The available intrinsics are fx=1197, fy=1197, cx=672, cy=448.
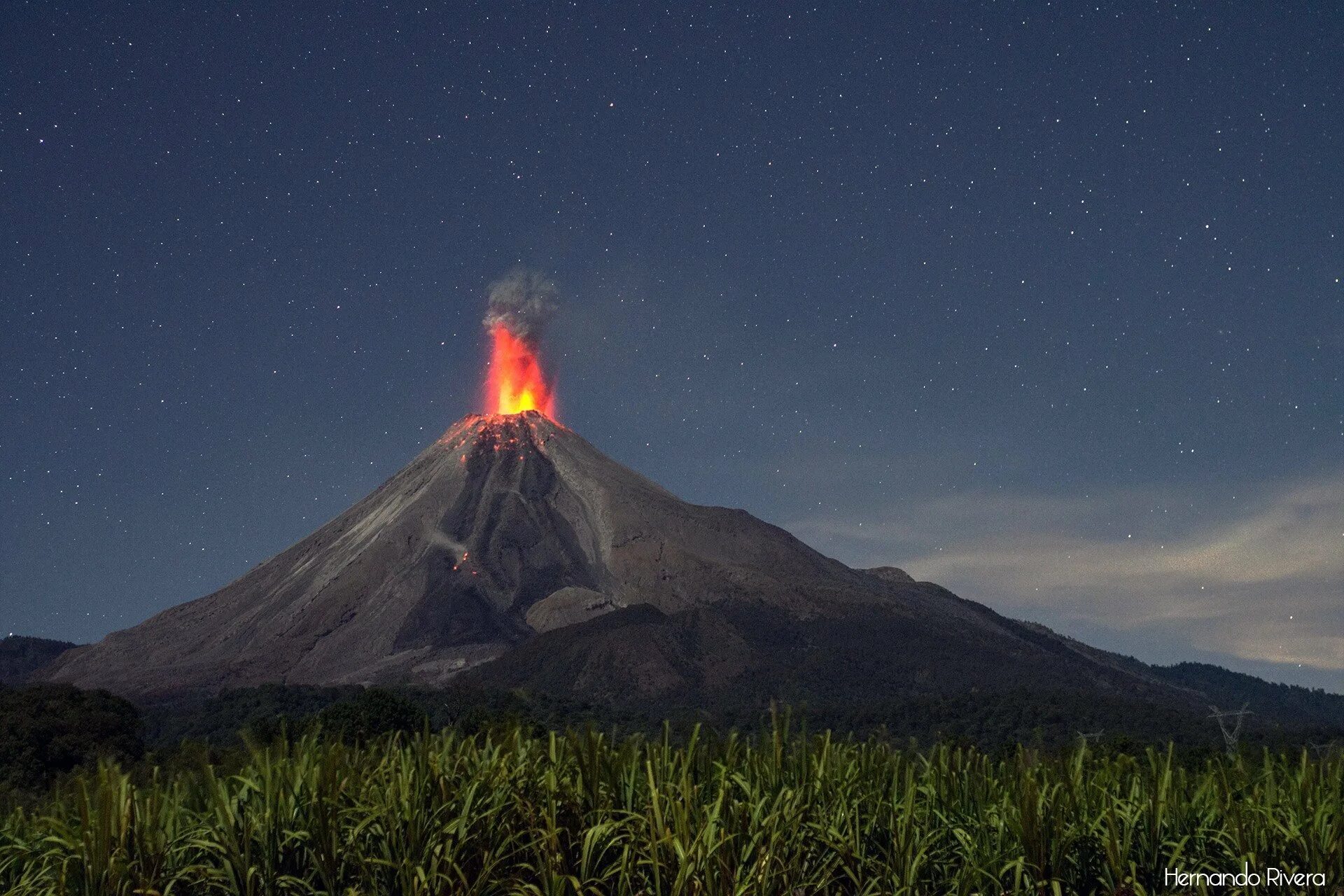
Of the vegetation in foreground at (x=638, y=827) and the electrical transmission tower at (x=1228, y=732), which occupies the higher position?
the electrical transmission tower at (x=1228, y=732)

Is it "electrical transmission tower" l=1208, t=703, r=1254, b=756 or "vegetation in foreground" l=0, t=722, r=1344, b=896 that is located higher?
"electrical transmission tower" l=1208, t=703, r=1254, b=756

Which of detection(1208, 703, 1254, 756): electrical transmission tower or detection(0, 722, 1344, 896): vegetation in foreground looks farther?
detection(1208, 703, 1254, 756): electrical transmission tower

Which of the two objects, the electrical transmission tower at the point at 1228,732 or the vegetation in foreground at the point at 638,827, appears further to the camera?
the electrical transmission tower at the point at 1228,732

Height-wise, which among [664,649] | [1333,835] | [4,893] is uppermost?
[664,649]

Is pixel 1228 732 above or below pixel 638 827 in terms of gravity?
above

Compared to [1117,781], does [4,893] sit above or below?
below

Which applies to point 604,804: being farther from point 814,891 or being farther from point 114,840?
point 114,840

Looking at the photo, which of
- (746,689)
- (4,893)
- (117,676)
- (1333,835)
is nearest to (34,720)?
(4,893)

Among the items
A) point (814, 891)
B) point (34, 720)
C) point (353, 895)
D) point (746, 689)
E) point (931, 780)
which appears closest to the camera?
point (353, 895)
